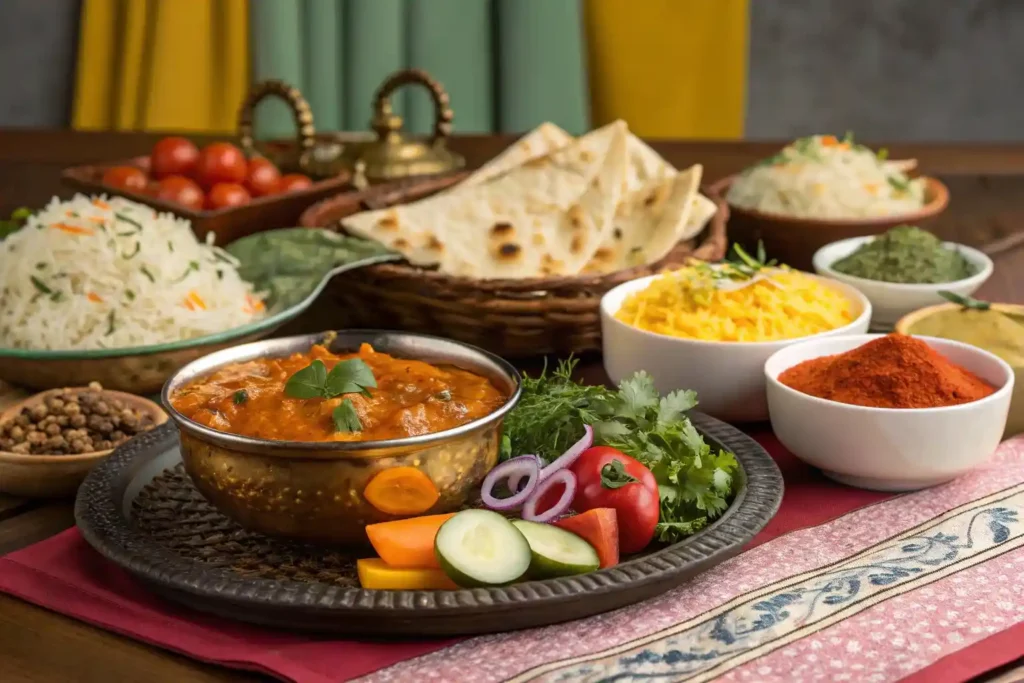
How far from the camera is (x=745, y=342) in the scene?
2.31m

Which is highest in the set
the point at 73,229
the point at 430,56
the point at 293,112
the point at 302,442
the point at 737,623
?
the point at 430,56

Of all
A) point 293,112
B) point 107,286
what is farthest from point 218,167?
point 107,286

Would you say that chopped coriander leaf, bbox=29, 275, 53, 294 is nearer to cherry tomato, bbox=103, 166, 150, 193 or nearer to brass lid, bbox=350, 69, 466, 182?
cherry tomato, bbox=103, 166, 150, 193

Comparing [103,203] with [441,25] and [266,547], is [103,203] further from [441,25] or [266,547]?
[441,25]

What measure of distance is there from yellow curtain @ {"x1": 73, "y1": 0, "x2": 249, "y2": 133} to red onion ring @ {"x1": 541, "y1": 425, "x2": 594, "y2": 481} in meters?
4.44

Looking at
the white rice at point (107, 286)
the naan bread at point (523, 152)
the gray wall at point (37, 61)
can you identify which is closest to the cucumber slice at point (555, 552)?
the white rice at point (107, 286)

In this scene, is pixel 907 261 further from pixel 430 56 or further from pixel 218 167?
pixel 430 56

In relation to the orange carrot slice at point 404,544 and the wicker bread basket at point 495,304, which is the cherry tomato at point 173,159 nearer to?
the wicker bread basket at point 495,304

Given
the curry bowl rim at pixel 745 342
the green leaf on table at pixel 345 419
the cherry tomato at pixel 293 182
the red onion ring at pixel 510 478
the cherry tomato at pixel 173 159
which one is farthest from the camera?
the cherry tomato at pixel 173 159

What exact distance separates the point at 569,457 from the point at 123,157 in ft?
10.2

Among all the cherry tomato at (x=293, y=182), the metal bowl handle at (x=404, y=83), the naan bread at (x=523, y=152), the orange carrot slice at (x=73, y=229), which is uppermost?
the metal bowl handle at (x=404, y=83)

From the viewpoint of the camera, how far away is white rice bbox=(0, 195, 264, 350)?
2488 millimetres

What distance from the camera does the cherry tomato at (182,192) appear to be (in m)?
3.51

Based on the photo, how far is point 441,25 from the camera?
5.70m
